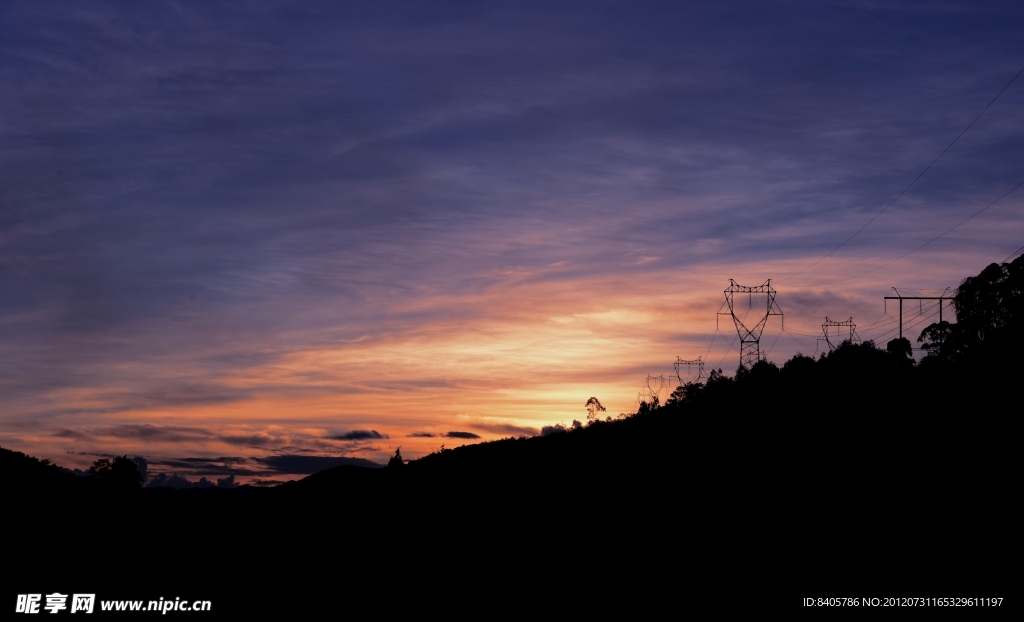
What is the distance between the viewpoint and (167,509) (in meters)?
84.2

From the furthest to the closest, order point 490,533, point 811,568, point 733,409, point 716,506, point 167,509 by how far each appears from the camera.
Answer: point 167,509 → point 733,409 → point 490,533 → point 716,506 → point 811,568

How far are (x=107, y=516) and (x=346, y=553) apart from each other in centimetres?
2979

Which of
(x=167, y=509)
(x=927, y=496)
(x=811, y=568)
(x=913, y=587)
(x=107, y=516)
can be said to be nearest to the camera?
(x=913, y=587)

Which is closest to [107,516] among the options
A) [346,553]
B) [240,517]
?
[240,517]

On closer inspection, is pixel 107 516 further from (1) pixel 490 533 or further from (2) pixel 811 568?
(2) pixel 811 568

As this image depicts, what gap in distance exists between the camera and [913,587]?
1254 inches

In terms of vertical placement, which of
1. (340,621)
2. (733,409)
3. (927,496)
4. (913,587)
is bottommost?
(340,621)

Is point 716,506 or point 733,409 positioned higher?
point 733,409

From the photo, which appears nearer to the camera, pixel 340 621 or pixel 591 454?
pixel 340 621

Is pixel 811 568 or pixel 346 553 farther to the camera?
pixel 346 553

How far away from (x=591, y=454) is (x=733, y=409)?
1393cm

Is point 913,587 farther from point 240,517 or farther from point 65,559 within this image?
point 240,517

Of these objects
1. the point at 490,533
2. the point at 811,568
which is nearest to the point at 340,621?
the point at 490,533

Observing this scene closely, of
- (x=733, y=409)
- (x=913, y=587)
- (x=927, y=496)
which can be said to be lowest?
(x=913, y=587)
